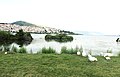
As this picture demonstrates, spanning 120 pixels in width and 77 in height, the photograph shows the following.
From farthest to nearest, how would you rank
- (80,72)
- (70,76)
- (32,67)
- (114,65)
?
(114,65)
(32,67)
(80,72)
(70,76)

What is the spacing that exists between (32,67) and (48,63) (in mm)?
1011

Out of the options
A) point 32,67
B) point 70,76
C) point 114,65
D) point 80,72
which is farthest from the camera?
point 114,65

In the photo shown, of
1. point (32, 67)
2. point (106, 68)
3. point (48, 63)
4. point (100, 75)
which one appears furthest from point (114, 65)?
point (32, 67)

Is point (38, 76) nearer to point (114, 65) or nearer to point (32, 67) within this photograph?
point (32, 67)

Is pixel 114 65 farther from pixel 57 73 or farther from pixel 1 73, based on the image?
pixel 1 73

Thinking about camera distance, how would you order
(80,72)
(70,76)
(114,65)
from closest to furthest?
(70,76) → (80,72) → (114,65)

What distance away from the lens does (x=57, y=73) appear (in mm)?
7527

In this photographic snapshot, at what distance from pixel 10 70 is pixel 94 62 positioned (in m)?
3.50

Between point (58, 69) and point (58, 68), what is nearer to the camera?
point (58, 69)

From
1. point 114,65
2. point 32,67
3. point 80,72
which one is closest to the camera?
point 80,72

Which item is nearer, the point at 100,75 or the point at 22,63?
the point at 100,75

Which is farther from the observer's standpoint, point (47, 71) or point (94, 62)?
point (94, 62)

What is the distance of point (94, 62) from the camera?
9531mm

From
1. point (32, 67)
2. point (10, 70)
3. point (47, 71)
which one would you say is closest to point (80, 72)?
point (47, 71)
